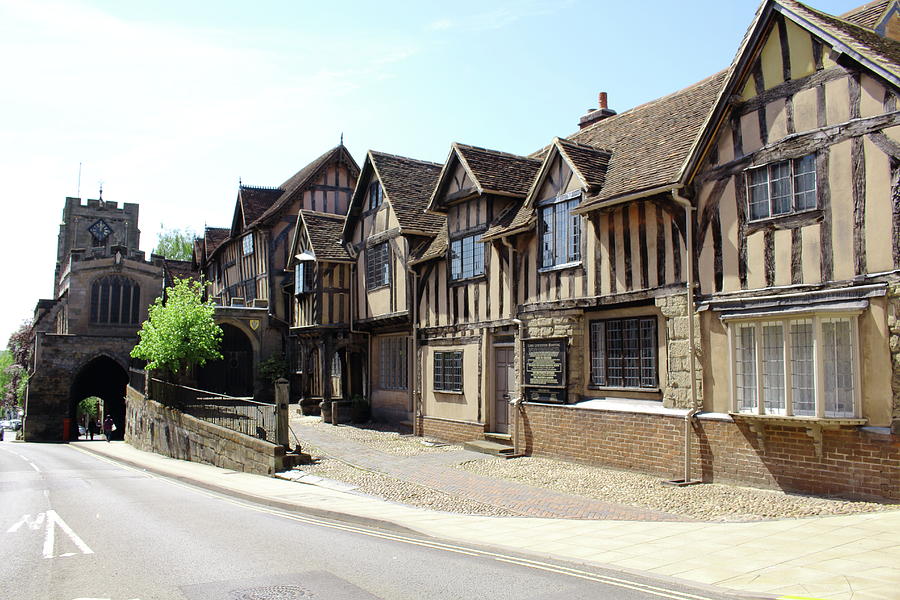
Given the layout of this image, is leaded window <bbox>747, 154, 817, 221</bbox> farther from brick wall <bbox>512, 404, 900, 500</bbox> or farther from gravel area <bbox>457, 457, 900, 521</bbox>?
gravel area <bbox>457, 457, 900, 521</bbox>

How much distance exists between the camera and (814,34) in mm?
10633

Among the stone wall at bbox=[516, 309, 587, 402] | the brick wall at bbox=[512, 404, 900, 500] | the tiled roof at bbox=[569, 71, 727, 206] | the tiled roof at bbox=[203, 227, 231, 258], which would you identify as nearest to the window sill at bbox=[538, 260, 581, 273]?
the stone wall at bbox=[516, 309, 587, 402]

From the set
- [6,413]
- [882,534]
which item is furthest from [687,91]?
[6,413]

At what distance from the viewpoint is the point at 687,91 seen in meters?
15.8

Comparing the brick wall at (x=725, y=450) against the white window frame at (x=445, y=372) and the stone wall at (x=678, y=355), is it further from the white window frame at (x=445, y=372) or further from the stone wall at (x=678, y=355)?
the white window frame at (x=445, y=372)

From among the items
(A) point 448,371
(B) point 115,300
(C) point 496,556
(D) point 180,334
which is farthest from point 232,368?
(C) point 496,556

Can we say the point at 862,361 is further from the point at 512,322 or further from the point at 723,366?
the point at 512,322

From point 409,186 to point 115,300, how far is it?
31.9 meters

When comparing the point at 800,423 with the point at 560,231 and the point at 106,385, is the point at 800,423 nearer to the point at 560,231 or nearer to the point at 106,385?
the point at 560,231

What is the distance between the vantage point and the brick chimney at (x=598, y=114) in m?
19.8

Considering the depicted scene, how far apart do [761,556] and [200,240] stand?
44.5m

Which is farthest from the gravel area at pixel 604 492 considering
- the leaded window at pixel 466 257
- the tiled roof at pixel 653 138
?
the tiled roof at pixel 653 138

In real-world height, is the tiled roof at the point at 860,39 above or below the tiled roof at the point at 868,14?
below

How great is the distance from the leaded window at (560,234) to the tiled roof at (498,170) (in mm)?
2135
